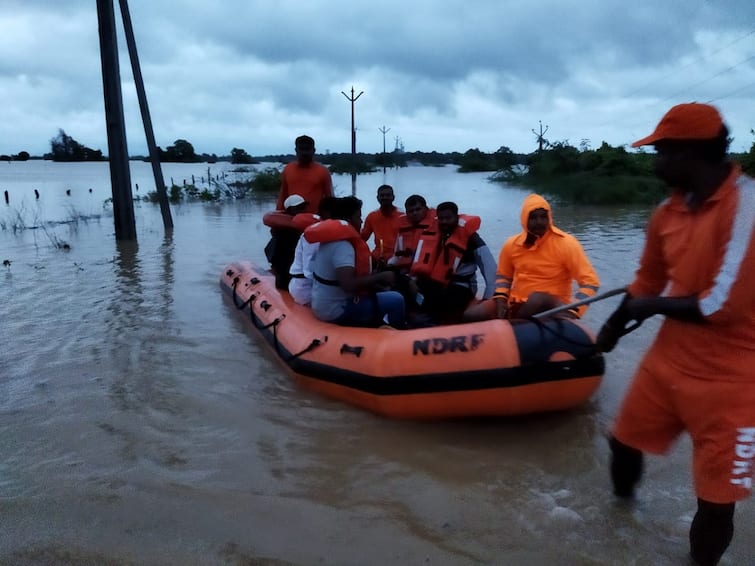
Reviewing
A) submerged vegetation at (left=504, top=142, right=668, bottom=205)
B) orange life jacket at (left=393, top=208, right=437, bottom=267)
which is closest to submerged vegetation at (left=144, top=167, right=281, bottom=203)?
submerged vegetation at (left=504, top=142, right=668, bottom=205)

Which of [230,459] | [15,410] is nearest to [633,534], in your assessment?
[230,459]

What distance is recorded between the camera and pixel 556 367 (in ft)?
11.5

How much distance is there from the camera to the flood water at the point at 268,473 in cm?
262

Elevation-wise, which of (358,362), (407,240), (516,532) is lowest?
(516,532)

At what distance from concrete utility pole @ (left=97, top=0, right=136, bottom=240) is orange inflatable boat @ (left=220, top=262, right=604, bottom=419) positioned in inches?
351

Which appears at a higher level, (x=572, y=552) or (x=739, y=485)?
(x=739, y=485)

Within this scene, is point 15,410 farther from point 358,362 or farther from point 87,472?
point 358,362

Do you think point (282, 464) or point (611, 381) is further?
point (611, 381)

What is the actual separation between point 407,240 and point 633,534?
3611 mm

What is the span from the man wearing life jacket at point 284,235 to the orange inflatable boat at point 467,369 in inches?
75.3

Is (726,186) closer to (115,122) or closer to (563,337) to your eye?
(563,337)

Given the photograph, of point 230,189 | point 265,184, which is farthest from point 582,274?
point 265,184

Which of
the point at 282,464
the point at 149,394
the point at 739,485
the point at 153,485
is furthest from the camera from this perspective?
the point at 149,394

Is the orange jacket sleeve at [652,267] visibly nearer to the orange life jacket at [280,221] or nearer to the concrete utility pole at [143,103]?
the orange life jacket at [280,221]
